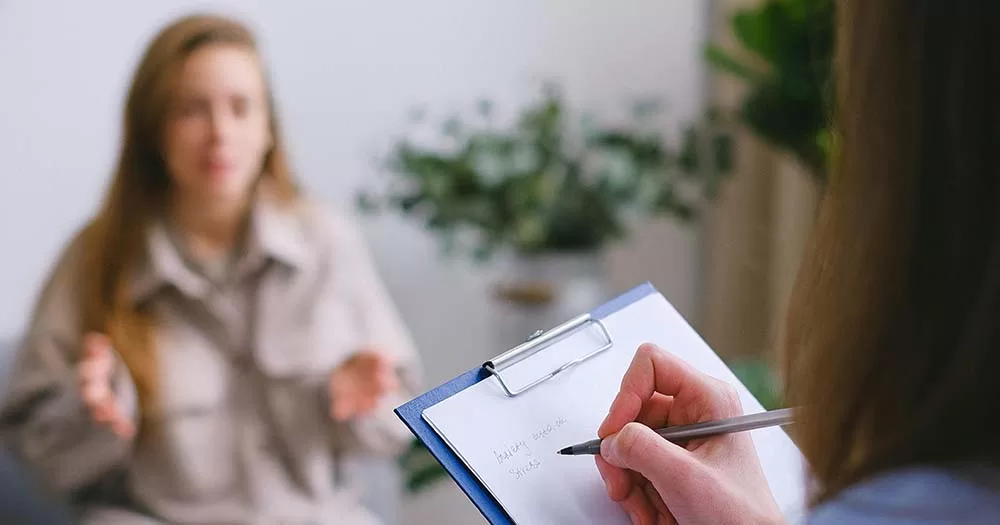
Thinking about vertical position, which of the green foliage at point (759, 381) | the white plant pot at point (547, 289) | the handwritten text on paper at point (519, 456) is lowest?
the green foliage at point (759, 381)

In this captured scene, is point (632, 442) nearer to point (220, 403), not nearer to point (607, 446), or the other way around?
point (607, 446)

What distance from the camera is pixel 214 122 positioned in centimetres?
104

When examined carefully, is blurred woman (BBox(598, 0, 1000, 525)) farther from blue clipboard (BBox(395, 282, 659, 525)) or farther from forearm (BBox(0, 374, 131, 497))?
forearm (BBox(0, 374, 131, 497))

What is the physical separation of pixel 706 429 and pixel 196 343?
705mm

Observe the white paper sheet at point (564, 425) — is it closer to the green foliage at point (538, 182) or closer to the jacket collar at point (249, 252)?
the jacket collar at point (249, 252)

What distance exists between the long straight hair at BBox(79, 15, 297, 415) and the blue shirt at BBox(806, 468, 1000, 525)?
2.86 feet

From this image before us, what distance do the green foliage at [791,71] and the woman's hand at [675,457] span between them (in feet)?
2.61

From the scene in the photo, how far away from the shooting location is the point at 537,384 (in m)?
0.58

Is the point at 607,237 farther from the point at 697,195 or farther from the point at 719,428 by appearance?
the point at 719,428

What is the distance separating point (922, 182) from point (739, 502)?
0.78 feet

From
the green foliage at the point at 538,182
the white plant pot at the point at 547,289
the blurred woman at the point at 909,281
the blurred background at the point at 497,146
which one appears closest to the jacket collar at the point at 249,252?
the blurred background at the point at 497,146

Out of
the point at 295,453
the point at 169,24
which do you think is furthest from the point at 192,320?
the point at 169,24

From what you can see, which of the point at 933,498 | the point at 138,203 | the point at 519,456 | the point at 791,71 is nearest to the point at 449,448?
the point at 519,456

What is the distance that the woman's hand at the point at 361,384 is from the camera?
108cm
